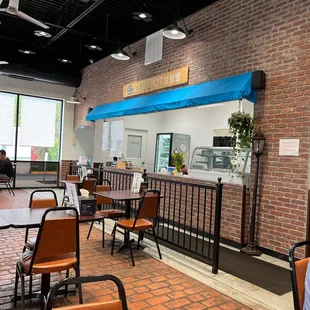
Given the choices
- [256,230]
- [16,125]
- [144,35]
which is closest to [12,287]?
[256,230]

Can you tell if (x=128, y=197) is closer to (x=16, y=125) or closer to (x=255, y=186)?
(x=255, y=186)

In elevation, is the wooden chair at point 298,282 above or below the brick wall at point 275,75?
below

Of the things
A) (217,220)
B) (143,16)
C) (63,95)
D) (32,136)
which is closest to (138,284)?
(217,220)

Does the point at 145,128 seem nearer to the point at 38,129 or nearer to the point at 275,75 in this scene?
the point at 38,129

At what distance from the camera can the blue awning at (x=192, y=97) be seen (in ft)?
15.0

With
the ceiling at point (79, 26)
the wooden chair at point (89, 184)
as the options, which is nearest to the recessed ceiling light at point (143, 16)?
the ceiling at point (79, 26)

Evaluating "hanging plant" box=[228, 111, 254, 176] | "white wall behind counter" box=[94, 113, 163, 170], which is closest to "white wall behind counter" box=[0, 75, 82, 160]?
"white wall behind counter" box=[94, 113, 163, 170]

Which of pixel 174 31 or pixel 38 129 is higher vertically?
pixel 174 31

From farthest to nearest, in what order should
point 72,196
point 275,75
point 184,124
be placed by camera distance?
point 184,124, point 275,75, point 72,196

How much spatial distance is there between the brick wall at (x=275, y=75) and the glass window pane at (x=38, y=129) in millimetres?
6864

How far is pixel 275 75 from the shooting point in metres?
4.39

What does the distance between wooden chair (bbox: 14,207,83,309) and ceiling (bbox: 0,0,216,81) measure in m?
4.44

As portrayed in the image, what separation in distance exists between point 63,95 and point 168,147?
422 centimetres

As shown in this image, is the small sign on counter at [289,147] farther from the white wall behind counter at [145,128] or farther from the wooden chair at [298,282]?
the white wall behind counter at [145,128]
